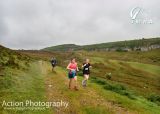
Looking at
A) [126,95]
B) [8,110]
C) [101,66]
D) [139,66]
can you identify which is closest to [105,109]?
[8,110]

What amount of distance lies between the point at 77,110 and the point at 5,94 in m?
6.14

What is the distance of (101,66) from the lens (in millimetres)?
109188

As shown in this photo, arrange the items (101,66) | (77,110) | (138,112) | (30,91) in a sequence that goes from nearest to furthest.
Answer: (77,110), (138,112), (30,91), (101,66)

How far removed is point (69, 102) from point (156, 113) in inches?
225

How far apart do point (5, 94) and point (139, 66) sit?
98.0m

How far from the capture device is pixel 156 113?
76.4 feet

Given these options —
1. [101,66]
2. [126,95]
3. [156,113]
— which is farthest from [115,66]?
[156,113]

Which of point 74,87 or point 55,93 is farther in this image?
point 74,87

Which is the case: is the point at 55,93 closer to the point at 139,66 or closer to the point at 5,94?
the point at 5,94

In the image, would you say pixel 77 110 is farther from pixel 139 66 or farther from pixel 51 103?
pixel 139 66

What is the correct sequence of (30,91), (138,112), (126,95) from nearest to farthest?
(138,112), (30,91), (126,95)

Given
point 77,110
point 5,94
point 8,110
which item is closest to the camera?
point 8,110

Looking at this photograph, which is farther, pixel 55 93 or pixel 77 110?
pixel 55 93

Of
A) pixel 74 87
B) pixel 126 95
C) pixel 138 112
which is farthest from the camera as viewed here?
pixel 126 95
